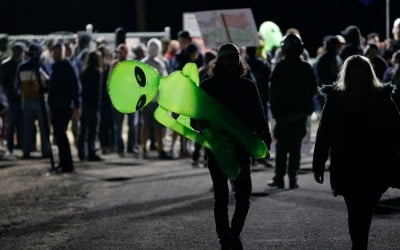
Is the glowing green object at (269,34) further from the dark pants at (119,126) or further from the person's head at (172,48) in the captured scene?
the dark pants at (119,126)

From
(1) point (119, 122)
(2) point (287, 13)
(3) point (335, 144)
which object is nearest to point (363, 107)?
(3) point (335, 144)

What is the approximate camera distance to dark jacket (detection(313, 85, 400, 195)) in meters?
7.91

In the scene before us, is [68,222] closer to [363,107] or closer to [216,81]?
[216,81]

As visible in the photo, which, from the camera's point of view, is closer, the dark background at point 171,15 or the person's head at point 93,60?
A: the person's head at point 93,60

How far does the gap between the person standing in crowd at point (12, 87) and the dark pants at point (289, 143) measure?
6.95 meters

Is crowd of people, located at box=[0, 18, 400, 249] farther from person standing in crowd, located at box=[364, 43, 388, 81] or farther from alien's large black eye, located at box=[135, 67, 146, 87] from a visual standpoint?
alien's large black eye, located at box=[135, 67, 146, 87]

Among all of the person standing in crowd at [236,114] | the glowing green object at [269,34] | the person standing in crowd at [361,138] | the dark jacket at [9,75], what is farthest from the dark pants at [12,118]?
the person standing in crowd at [361,138]

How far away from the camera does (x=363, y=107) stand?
26.0 ft

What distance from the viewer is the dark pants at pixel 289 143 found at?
14.0m

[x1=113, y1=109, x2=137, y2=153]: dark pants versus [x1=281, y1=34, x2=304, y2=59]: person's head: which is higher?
[x1=281, y1=34, x2=304, y2=59]: person's head

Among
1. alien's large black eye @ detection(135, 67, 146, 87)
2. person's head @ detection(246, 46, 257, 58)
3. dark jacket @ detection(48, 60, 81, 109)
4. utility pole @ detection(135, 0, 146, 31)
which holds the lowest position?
dark jacket @ detection(48, 60, 81, 109)

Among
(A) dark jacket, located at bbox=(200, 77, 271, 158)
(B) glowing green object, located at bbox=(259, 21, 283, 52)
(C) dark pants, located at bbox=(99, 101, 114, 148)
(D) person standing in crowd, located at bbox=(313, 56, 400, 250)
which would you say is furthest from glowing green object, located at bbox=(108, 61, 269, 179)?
(B) glowing green object, located at bbox=(259, 21, 283, 52)

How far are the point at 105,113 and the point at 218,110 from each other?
1150 cm

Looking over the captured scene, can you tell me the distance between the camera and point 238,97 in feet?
29.3
